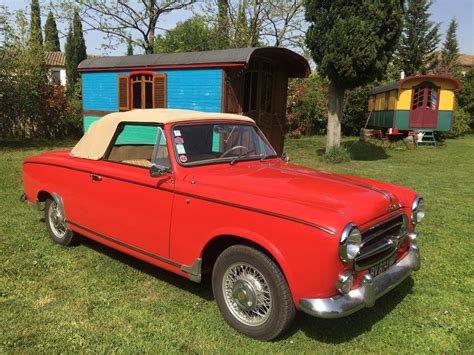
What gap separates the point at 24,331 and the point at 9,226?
3.07 metres

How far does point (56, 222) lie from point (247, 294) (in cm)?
314

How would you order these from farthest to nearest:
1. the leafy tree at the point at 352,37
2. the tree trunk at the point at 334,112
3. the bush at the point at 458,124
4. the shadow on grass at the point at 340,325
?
the bush at the point at 458,124
the tree trunk at the point at 334,112
the leafy tree at the point at 352,37
the shadow on grass at the point at 340,325

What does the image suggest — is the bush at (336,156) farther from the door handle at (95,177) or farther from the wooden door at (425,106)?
the door handle at (95,177)

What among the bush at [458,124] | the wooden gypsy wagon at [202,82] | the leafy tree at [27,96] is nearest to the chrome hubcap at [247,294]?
the wooden gypsy wagon at [202,82]

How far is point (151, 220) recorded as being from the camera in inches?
155

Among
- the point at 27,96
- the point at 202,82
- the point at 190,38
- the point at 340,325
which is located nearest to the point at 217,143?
the point at 340,325

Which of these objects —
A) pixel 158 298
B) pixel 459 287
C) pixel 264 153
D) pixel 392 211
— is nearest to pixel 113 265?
pixel 158 298

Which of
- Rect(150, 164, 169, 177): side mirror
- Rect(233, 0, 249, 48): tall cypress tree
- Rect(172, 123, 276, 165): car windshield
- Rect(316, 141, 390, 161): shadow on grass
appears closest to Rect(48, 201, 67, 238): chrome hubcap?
Rect(150, 164, 169, 177): side mirror

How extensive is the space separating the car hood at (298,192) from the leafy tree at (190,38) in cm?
1971

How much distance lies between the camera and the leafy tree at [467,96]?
28.2 meters

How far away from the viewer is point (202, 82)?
38.1 feet

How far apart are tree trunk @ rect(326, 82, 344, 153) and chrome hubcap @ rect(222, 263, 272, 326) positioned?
11022 millimetres

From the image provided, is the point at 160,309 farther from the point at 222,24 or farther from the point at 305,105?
the point at 305,105

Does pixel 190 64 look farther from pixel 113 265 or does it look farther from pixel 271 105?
pixel 113 265
